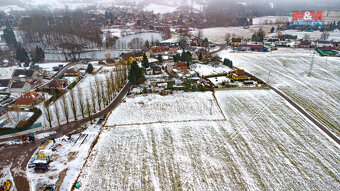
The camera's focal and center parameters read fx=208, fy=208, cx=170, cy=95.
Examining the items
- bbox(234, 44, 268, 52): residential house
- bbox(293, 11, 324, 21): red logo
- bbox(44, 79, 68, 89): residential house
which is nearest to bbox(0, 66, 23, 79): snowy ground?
bbox(44, 79, 68, 89): residential house

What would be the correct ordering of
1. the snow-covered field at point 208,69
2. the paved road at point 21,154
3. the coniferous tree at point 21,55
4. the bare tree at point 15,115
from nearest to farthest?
the paved road at point 21,154 → the bare tree at point 15,115 → the snow-covered field at point 208,69 → the coniferous tree at point 21,55

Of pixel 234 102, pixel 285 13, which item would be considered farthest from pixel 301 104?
pixel 285 13

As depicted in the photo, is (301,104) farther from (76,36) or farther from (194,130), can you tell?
(76,36)

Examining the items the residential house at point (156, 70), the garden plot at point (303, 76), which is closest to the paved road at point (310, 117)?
the garden plot at point (303, 76)

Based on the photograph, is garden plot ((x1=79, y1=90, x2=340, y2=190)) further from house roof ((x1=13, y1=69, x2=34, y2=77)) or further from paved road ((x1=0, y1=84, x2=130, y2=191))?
house roof ((x1=13, y1=69, x2=34, y2=77))

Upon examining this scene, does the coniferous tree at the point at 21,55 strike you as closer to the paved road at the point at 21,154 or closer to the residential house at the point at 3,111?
the residential house at the point at 3,111

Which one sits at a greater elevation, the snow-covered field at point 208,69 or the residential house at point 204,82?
the snow-covered field at point 208,69

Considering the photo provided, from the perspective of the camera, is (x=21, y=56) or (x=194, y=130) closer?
(x=194, y=130)
